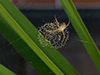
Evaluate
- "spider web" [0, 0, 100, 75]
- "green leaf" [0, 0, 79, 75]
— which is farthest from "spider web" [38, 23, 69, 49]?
"green leaf" [0, 0, 79, 75]

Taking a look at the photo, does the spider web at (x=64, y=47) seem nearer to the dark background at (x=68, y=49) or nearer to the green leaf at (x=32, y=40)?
the dark background at (x=68, y=49)

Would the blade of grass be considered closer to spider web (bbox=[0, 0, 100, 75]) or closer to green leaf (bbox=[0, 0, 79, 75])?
green leaf (bbox=[0, 0, 79, 75])

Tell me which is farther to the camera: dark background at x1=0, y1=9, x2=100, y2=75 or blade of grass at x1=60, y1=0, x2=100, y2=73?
dark background at x1=0, y1=9, x2=100, y2=75

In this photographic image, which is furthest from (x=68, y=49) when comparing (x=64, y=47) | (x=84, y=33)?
(x=84, y=33)

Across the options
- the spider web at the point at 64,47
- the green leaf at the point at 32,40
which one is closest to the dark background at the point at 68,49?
the spider web at the point at 64,47

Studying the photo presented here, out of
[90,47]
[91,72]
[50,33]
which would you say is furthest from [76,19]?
[91,72]

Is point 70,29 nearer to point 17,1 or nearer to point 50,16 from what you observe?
point 50,16

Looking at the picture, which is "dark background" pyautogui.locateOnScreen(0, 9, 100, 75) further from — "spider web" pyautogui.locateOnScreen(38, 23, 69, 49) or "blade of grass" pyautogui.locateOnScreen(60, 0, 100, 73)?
"blade of grass" pyautogui.locateOnScreen(60, 0, 100, 73)

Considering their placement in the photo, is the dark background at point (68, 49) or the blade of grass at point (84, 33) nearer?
A: the blade of grass at point (84, 33)
